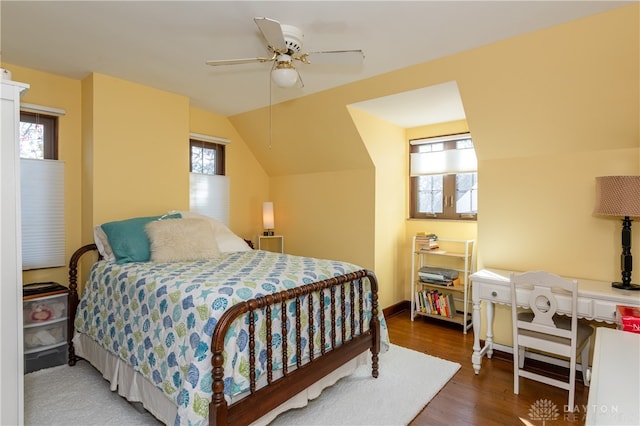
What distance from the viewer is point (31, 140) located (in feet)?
9.65

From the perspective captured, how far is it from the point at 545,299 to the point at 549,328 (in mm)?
186

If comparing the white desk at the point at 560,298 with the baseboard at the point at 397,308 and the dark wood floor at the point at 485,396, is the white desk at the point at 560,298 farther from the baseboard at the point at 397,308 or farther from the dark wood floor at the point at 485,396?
the baseboard at the point at 397,308

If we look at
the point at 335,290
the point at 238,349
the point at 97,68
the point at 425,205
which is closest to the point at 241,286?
the point at 238,349

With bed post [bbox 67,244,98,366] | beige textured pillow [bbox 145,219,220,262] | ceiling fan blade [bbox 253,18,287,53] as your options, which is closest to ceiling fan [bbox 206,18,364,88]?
ceiling fan blade [bbox 253,18,287,53]

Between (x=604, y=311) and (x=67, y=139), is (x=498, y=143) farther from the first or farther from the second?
(x=67, y=139)

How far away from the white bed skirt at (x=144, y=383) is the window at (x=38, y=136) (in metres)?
1.61

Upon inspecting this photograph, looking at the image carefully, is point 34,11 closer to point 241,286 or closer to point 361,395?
point 241,286

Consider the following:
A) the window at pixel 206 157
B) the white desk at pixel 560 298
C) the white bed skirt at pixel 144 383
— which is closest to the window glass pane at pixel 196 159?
the window at pixel 206 157

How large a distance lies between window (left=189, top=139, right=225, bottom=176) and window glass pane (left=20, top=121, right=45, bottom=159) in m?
1.40

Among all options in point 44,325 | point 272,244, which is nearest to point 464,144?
point 272,244

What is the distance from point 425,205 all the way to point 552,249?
62.4 inches

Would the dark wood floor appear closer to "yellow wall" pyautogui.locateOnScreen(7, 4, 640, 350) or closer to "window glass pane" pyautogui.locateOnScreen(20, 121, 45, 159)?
"yellow wall" pyautogui.locateOnScreen(7, 4, 640, 350)

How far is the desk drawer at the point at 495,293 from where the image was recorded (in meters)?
2.60

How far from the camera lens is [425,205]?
420 centimetres
